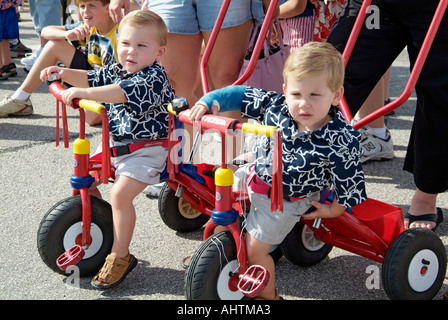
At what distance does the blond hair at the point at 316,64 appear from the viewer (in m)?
2.34

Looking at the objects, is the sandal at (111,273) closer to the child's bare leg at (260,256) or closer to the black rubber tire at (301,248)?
the child's bare leg at (260,256)

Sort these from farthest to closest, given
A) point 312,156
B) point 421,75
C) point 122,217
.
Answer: point 421,75
point 122,217
point 312,156

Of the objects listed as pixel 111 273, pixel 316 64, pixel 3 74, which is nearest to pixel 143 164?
pixel 111 273

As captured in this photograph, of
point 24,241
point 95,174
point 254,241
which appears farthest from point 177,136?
point 24,241

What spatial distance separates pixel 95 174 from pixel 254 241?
0.89 m

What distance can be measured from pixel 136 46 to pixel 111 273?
990 mm

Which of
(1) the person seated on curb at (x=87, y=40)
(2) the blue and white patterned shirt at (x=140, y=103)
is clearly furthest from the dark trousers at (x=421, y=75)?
(1) the person seated on curb at (x=87, y=40)

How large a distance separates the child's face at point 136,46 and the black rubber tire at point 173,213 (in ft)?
2.25

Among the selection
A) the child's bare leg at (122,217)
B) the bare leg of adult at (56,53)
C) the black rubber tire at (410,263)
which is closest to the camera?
the black rubber tire at (410,263)

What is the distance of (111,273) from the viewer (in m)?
2.76

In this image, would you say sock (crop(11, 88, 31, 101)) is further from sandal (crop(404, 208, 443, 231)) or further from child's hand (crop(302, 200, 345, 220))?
child's hand (crop(302, 200, 345, 220))

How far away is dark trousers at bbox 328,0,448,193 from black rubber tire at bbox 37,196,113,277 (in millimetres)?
1359

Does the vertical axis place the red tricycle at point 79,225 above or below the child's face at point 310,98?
below

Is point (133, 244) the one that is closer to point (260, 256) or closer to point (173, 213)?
point (173, 213)
